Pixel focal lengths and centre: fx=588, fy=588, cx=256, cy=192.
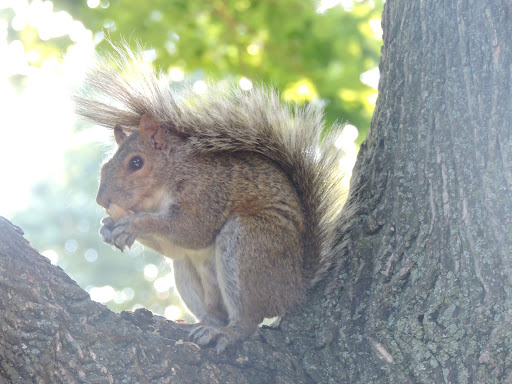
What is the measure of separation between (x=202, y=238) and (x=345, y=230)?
0.67 meters

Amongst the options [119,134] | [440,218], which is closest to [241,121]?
[119,134]

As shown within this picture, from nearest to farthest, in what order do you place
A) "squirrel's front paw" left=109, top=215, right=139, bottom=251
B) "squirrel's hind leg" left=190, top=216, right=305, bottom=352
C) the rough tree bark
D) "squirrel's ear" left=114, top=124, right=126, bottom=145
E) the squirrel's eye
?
1. the rough tree bark
2. "squirrel's hind leg" left=190, top=216, right=305, bottom=352
3. "squirrel's front paw" left=109, top=215, right=139, bottom=251
4. the squirrel's eye
5. "squirrel's ear" left=114, top=124, right=126, bottom=145

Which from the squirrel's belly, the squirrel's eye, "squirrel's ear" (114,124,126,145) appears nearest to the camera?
the squirrel's belly

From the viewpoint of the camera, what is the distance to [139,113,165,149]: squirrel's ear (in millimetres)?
2918

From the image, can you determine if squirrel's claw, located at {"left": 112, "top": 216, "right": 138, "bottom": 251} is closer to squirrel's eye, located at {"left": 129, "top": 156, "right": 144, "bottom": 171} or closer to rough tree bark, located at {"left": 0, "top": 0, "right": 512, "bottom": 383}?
squirrel's eye, located at {"left": 129, "top": 156, "right": 144, "bottom": 171}

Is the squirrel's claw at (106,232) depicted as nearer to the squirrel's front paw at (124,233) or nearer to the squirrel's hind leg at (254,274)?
the squirrel's front paw at (124,233)

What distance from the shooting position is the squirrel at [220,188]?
241 cm

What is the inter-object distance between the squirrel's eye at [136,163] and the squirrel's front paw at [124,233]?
355 millimetres

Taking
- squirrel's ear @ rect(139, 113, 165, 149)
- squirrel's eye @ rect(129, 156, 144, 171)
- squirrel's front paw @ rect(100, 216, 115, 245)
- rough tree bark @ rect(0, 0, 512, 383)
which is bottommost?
rough tree bark @ rect(0, 0, 512, 383)

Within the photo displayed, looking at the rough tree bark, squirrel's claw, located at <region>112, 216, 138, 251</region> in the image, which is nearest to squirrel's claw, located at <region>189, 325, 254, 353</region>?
the rough tree bark

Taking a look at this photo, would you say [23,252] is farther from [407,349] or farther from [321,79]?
[321,79]

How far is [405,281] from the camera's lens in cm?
191

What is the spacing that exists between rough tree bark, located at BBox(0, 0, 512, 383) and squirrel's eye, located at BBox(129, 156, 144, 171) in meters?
1.06

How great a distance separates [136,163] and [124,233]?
44 centimetres
